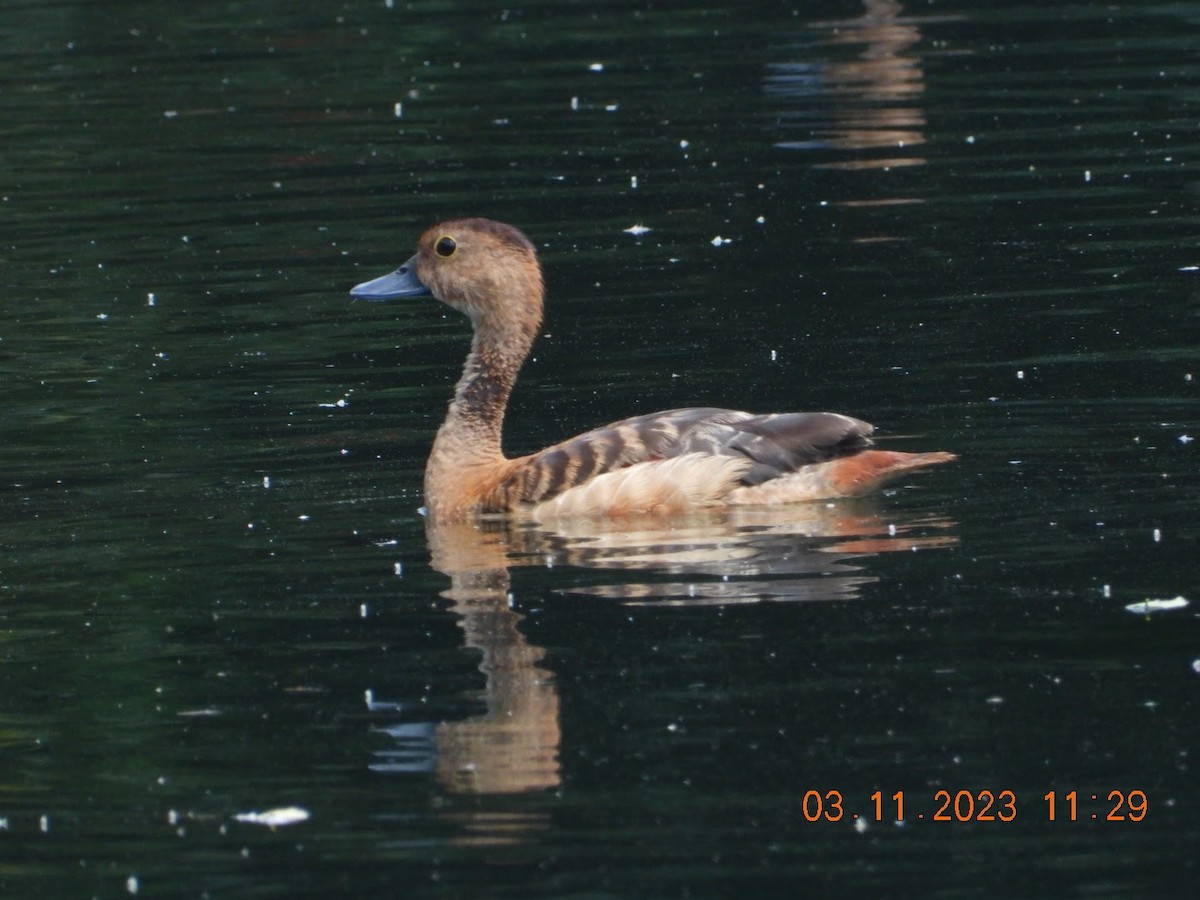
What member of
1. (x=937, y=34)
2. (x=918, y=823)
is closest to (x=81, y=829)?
(x=918, y=823)

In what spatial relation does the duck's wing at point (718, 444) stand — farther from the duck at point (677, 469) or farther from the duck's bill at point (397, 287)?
the duck's bill at point (397, 287)

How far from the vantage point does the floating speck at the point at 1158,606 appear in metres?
8.93

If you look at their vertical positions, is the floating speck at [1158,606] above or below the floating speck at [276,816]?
below

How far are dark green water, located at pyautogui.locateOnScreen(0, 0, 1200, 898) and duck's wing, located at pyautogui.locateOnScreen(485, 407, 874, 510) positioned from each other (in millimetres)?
291

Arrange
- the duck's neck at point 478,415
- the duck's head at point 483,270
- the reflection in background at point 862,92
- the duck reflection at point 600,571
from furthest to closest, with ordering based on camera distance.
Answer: the reflection in background at point 862,92 < the duck's head at point 483,270 < the duck's neck at point 478,415 < the duck reflection at point 600,571

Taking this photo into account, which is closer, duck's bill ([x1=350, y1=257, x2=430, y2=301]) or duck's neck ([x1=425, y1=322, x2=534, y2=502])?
duck's neck ([x1=425, y1=322, x2=534, y2=502])

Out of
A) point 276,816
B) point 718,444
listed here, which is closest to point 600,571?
point 718,444

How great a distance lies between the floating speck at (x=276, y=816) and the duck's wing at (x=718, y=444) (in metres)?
3.64

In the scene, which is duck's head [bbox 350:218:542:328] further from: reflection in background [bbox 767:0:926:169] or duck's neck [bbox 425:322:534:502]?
reflection in background [bbox 767:0:926:169]
